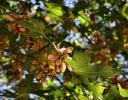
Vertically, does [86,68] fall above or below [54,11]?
below

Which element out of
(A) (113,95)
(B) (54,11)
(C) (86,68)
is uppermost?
(B) (54,11)

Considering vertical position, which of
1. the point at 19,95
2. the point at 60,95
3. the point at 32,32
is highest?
the point at 32,32

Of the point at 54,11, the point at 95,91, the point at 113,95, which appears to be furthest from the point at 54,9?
the point at 113,95

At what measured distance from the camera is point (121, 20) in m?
4.29

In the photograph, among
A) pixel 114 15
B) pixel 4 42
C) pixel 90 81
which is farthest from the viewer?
pixel 114 15

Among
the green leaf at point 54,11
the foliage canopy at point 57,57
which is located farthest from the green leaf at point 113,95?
the green leaf at point 54,11

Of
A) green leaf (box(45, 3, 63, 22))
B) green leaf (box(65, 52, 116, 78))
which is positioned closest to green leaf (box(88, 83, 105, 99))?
green leaf (box(65, 52, 116, 78))

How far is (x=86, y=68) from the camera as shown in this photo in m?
1.90

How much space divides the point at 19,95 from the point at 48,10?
124cm

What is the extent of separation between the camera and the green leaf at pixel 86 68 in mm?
1892

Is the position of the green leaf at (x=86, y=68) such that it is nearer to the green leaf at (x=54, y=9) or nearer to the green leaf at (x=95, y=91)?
the green leaf at (x=95, y=91)

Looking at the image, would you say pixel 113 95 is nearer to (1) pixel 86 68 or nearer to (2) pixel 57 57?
(1) pixel 86 68

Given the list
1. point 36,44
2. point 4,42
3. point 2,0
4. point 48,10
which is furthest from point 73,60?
point 2,0

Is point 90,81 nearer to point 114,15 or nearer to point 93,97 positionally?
point 93,97
